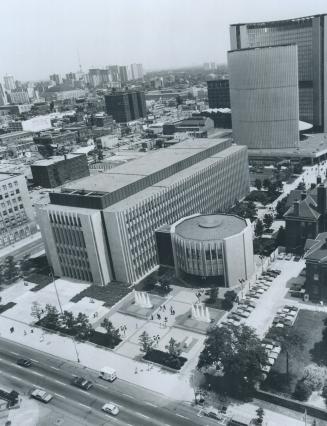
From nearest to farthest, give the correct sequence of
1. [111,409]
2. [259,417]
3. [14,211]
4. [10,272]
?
1. [259,417]
2. [111,409]
3. [10,272]
4. [14,211]

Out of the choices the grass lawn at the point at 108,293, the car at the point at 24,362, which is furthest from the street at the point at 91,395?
the grass lawn at the point at 108,293

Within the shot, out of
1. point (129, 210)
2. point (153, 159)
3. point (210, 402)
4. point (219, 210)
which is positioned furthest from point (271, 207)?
point (210, 402)

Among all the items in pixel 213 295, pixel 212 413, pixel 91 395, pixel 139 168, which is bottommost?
pixel 91 395

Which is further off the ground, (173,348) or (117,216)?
(117,216)

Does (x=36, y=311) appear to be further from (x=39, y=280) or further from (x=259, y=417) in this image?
(x=259, y=417)

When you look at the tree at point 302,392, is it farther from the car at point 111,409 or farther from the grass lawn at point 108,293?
the grass lawn at point 108,293

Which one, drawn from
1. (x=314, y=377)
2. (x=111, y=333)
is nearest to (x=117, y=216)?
(x=111, y=333)

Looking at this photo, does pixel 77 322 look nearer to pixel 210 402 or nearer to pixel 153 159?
pixel 210 402
